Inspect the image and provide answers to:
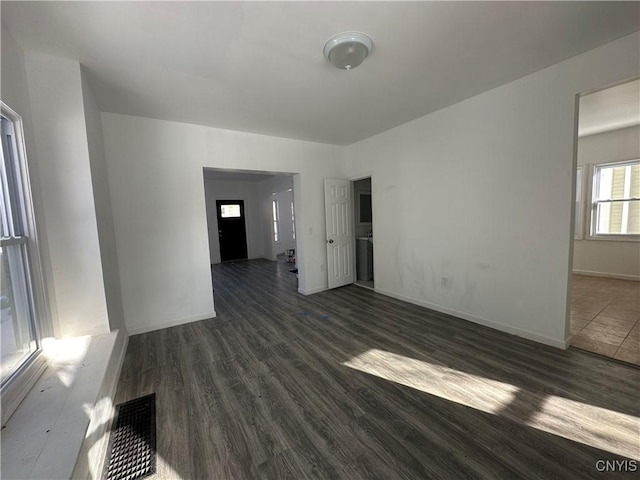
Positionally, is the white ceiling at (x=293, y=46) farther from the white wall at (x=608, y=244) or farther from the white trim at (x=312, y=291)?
the white wall at (x=608, y=244)

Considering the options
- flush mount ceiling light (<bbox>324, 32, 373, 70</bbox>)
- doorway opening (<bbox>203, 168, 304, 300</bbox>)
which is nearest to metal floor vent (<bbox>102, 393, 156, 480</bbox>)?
flush mount ceiling light (<bbox>324, 32, 373, 70</bbox>)

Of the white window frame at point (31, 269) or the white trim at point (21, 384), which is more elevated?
the white window frame at point (31, 269)

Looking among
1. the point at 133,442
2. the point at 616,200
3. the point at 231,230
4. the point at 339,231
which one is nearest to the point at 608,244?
the point at 616,200

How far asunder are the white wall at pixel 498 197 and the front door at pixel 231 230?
18.0 ft

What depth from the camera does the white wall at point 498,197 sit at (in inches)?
89.7

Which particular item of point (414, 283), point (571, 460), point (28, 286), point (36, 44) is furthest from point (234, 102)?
point (571, 460)

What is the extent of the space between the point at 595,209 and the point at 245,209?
8.37m

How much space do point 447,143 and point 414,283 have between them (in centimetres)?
195

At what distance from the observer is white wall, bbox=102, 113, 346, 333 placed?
9.71 ft

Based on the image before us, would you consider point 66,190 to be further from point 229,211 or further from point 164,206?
point 229,211

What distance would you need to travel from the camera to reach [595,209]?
4.83 meters

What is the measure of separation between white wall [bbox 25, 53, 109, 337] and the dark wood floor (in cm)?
81

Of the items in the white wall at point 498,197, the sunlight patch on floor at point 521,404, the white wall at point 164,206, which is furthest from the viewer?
the white wall at point 164,206

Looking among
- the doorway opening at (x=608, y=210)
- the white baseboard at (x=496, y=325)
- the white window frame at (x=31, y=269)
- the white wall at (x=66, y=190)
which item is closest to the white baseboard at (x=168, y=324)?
the white wall at (x=66, y=190)
